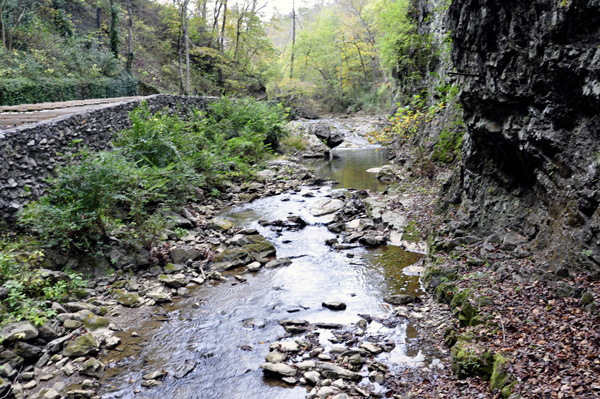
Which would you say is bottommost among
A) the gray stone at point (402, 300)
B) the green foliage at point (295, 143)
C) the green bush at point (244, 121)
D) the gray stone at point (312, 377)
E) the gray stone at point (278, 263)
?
the gray stone at point (278, 263)

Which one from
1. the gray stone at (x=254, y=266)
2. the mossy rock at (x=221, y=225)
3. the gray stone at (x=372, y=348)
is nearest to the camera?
the gray stone at (x=372, y=348)

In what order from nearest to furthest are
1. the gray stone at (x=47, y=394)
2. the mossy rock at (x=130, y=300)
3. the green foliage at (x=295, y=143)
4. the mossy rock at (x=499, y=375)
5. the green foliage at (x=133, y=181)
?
the mossy rock at (x=499, y=375), the gray stone at (x=47, y=394), the mossy rock at (x=130, y=300), the green foliage at (x=133, y=181), the green foliage at (x=295, y=143)

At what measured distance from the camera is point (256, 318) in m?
5.73

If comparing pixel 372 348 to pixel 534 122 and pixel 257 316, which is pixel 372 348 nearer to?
pixel 257 316

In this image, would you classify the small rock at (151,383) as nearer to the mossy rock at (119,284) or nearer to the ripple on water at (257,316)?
the ripple on water at (257,316)

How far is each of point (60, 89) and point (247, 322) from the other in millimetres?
14425

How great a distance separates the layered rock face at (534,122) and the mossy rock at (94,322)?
618 centimetres

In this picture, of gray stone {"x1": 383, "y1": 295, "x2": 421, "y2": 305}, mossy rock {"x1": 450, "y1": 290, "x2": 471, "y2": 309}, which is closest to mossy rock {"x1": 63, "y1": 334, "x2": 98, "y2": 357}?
gray stone {"x1": 383, "y1": 295, "x2": 421, "y2": 305}

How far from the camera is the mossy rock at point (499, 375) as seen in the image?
11.1 ft

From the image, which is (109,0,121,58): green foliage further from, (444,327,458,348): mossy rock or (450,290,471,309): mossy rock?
(444,327,458,348): mossy rock

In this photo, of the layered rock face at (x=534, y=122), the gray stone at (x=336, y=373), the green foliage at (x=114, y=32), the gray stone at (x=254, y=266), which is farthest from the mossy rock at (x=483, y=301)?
the green foliage at (x=114, y=32)

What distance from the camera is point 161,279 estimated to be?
22.4ft

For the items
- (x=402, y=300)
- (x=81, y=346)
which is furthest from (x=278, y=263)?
(x=81, y=346)

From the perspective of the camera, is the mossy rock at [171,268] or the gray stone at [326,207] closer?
the mossy rock at [171,268]
